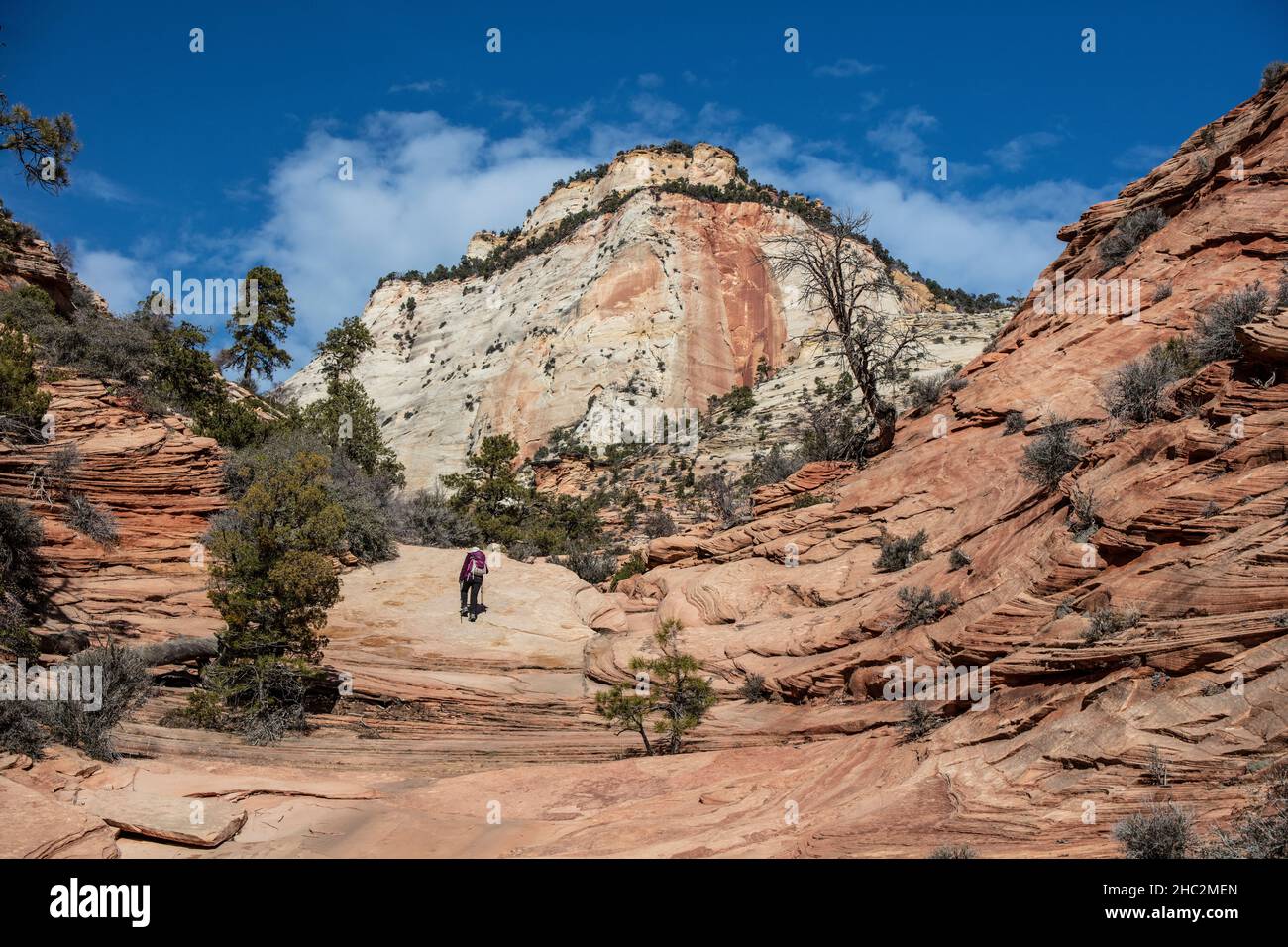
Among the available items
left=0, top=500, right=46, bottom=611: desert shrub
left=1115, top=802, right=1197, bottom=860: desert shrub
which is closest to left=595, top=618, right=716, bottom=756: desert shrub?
left=1115, top=802, right=1197, bottom=860: desert shrub

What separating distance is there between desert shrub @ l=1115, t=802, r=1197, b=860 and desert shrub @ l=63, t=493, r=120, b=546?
18023 mm

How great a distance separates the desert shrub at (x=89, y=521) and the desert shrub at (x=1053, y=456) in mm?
17190

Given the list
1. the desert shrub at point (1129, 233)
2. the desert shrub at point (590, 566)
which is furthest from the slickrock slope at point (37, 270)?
the desert shrub at point (1129, 233)

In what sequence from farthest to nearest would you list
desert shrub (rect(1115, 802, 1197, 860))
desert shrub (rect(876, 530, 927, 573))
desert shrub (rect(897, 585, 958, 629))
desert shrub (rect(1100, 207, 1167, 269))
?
desert shrub (rect(1100, 207, 1167, 269))
desert shrub (rect(876, 530, 927, 573))
desert shrub (rect(897, 585, 958, 629))
desert shrub (rect(1115, 802, 1197, 860))

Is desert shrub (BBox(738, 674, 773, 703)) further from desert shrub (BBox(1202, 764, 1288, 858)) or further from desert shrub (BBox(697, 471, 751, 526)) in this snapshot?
desert shrub (BBox(697, 471, 751, 526))

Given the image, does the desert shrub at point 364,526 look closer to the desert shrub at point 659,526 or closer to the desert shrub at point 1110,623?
the desert shrub at point 659,526

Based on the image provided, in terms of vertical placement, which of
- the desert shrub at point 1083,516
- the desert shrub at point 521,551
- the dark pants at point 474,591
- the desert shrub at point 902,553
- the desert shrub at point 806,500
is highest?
the desert shrub at point 806,500

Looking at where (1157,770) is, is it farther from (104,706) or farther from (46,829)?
(104,706)

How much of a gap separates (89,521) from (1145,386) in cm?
1905

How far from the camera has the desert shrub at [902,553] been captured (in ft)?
45.6

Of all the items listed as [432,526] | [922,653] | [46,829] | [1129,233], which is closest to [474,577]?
[922,653]

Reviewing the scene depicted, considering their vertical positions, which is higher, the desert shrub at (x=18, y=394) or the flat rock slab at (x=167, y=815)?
the desert shrub at (x=18, y=394)

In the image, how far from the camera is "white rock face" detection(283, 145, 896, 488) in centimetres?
6128

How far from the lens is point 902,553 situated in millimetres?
14047
